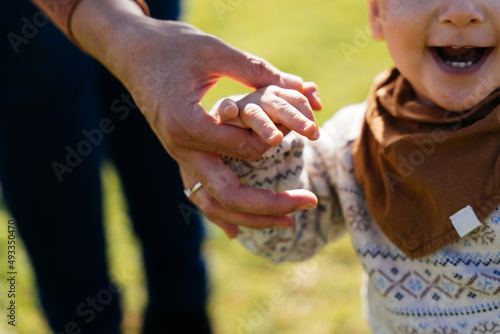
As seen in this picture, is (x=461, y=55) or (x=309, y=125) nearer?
(x=309, y=125)

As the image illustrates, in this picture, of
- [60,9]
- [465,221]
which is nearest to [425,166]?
[465,221]

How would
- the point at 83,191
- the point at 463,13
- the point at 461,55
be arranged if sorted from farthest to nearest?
the point at 83,191, the point at 461,55, the point at 463,13

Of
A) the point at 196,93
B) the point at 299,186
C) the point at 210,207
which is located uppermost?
the point at 196,93

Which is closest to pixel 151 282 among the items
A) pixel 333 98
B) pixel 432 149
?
pixel 432 149

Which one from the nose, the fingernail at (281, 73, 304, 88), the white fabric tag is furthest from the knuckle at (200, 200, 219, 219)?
the nose

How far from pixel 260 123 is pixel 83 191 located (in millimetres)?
842

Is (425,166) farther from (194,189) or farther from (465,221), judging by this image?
(194,189)

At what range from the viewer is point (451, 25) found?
4.09 ft

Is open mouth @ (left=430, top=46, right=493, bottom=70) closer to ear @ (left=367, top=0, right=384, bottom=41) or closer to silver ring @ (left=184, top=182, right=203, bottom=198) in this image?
ear @ (left=367, top=0, right=384, bottom=41)

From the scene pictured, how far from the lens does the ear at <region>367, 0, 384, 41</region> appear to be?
57.7 inches

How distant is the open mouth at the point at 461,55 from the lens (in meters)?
1.28

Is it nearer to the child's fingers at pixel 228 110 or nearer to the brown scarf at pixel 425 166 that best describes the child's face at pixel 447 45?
the brown scarf at pixel 425 166

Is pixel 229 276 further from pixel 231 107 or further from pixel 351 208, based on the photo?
pixel 231 107

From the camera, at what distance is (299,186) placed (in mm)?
1501
